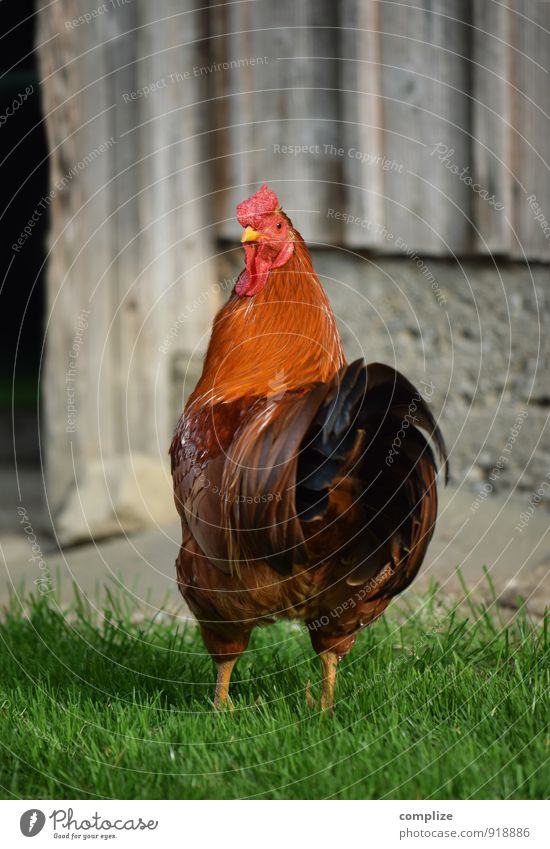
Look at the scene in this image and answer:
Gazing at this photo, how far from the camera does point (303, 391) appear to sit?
2.75 metres

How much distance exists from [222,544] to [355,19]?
3.80m

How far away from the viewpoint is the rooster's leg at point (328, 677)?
9.95ft

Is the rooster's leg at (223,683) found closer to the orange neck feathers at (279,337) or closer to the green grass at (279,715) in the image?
the green grass at (279,715)

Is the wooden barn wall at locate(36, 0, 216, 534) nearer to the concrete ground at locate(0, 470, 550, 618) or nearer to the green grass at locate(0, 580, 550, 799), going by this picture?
the concrete ground at locate(0, 470, 550, 618)

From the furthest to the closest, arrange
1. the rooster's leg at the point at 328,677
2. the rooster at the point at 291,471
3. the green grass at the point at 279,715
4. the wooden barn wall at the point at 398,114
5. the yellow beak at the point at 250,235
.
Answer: the wooden barn wall at the point at 398,114 → the rooster's leg at the point at 328,677 → the yellow beak at the point at 250,235 → the green grass at the point at 279,715 → the rooster at the point at 291,471

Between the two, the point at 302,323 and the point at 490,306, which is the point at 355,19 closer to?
the point at 490,306

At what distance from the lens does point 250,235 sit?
9.30 feet

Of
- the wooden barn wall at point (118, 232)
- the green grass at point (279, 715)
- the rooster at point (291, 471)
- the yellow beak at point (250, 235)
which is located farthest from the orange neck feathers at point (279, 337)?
the wooden barn wall at point (118, 232)

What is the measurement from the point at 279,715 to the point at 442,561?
201 cm

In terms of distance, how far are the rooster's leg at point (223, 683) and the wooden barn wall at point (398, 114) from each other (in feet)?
10.6

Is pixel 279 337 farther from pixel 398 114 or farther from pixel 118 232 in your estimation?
pixel 118 232

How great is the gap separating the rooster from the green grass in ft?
0.66

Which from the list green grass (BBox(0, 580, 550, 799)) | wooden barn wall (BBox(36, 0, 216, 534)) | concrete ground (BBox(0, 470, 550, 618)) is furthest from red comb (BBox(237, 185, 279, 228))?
wooden barn wall (BBox(36, 0, 216, 534))

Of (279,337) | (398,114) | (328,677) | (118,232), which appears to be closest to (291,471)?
(279,337)
